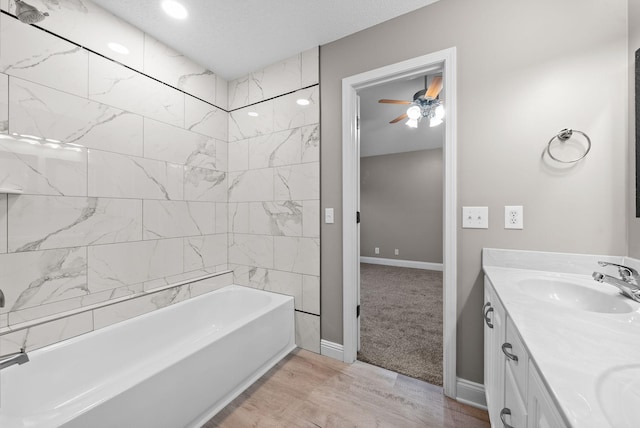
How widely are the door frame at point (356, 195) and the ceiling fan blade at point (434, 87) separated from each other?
0.74 meters

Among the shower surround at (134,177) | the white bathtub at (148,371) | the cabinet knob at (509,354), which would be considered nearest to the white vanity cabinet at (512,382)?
the cabinet knob at (509,354)

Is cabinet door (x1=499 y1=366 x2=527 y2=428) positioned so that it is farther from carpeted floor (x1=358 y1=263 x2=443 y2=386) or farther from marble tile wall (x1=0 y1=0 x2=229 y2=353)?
marble tile wall (x1=0 y1=0 x2=229 y2=353)

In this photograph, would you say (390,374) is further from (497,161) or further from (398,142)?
(398,142)

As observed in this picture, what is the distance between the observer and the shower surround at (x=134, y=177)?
1430 mm

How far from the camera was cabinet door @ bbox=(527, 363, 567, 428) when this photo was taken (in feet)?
1.70

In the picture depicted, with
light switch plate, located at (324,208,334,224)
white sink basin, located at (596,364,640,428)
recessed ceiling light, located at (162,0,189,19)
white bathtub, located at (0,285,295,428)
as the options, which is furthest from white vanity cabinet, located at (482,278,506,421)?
recessed ceiling light, located at (162,0,189,19)

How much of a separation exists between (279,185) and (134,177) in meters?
1.10

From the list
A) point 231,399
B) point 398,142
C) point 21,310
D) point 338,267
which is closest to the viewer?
point 21,310

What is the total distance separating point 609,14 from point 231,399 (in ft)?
9.93

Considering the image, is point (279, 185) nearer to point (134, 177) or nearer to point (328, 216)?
point (328, 216)

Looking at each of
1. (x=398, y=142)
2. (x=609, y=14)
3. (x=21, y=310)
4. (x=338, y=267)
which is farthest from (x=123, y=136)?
(x=398, y=142)

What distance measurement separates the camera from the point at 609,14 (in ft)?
4.23

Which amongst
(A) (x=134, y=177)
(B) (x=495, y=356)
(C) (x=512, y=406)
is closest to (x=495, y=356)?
(B) (x=495, y=356)

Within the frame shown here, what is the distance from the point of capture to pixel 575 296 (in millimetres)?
1188
